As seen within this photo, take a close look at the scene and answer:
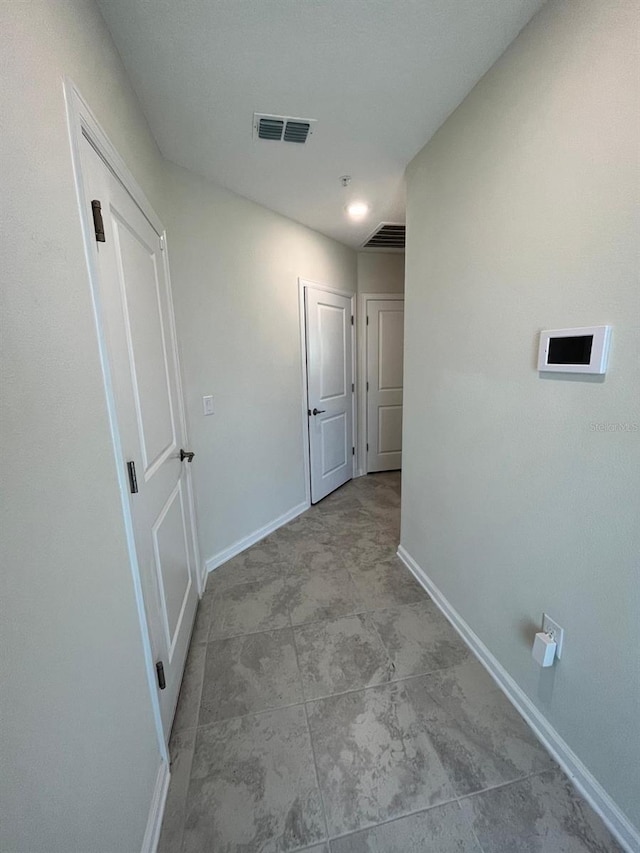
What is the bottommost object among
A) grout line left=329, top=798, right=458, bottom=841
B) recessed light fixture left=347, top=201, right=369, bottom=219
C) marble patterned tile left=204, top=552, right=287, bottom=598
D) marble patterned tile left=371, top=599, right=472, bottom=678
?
marble patterned tile left=204, top=552, right=287, bottom=598

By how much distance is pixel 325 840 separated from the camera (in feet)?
3.33

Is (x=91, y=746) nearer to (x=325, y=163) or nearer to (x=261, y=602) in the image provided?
(x=261, y=602)

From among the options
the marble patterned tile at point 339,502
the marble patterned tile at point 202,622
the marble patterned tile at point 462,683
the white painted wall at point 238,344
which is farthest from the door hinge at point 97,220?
the marble patterned tile at point 339,502

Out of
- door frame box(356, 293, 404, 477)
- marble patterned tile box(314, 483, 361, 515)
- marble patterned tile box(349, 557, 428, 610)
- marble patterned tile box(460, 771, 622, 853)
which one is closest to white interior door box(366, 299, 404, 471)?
door frame box(356, 293, 404, 477)

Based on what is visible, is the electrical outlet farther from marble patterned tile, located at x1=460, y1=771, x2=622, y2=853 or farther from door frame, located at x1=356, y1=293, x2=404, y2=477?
door frame, located at x1=356, y1=293, x2=404, y2=477

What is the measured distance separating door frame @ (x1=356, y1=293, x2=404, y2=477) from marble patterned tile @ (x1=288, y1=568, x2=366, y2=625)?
1.92 m

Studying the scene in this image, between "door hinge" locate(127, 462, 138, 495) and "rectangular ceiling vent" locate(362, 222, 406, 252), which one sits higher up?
"rectangular ceiling vent" locate(362, 222, 406, 252)

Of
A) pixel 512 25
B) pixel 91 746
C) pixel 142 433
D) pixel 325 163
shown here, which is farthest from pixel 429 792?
pixel 325 163

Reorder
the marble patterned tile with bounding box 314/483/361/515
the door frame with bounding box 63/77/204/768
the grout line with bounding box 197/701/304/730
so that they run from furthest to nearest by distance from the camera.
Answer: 1. the marble patterned tile with bounding box 314/483/361/515
2. the grout line with bounding box 197/701/304/730
3. the door frame with bounding box 63/77/204/768

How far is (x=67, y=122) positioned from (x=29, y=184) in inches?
11.6

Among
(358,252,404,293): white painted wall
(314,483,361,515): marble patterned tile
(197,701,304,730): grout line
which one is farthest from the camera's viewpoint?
(358,252,404,293): white painted wall

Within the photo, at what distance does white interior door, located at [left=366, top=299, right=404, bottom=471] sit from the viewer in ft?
12.6

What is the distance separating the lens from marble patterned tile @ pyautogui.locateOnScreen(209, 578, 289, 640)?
5.97 feet

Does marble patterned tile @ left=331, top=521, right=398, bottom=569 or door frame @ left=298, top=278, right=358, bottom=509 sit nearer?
marble patterned tile @ left=331, top=521, right=398, bottom=569
